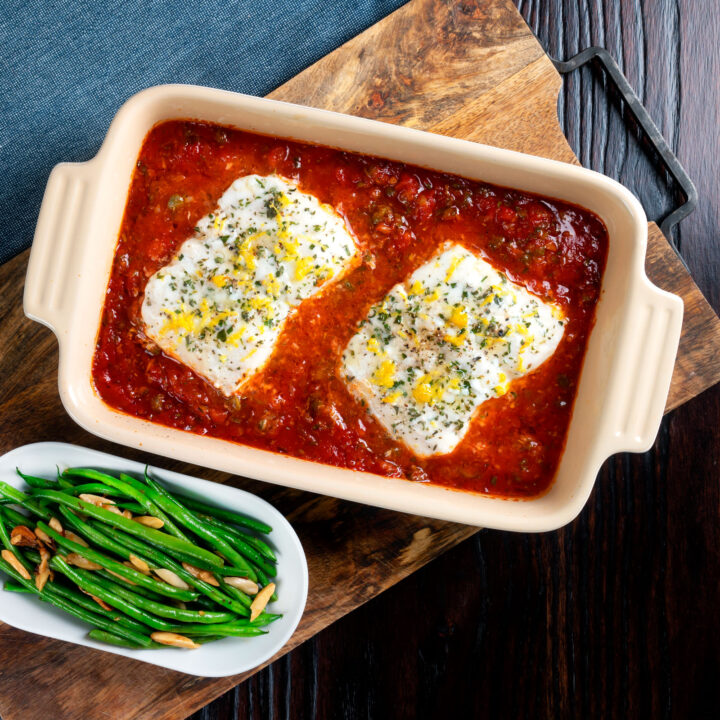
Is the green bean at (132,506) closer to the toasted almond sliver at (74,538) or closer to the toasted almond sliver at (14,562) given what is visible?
the toasted almond sliver at (74,538)

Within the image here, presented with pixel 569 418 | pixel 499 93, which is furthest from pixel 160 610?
pixel 499 93

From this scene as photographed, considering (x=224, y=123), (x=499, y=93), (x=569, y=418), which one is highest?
(x=224, y=123)

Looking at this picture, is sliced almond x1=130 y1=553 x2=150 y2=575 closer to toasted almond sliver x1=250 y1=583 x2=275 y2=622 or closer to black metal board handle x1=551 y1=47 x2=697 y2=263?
toasted almond sliver x1=250 y1=583 x2=275 y2=622

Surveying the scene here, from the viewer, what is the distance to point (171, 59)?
124 inches

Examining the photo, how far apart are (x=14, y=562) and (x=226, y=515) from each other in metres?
0.86

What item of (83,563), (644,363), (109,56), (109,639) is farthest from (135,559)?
(109,56)

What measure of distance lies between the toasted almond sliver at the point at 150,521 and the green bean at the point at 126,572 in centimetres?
18

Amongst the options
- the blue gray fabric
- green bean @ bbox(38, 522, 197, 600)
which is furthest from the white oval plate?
the blue gray fabric

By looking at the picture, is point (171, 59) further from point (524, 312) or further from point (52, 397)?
point (524, 312)

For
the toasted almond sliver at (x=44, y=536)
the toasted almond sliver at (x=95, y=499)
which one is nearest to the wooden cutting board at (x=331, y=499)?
the toasted almond sliver at (x=95, y=499)

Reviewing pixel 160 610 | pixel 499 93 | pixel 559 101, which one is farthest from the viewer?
pixel 559 101

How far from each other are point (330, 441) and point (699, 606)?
6.47 feet

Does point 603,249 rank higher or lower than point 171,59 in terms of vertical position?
lower

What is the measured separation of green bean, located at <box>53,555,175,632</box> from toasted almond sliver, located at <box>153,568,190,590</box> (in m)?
0.16
